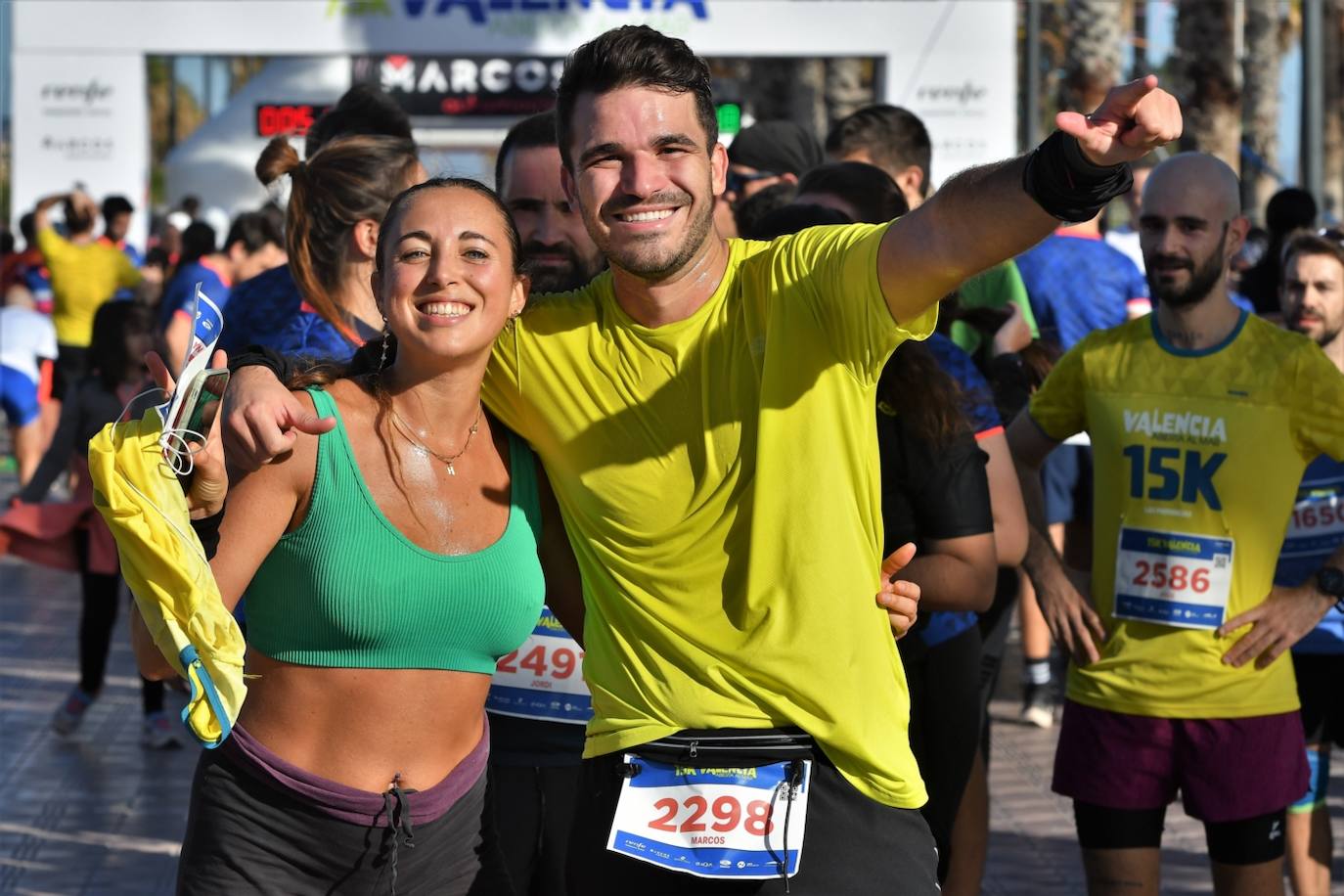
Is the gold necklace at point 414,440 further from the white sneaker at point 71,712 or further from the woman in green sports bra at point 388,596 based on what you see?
the white sneaker at point 71,712

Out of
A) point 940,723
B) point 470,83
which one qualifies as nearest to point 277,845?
point 940,723

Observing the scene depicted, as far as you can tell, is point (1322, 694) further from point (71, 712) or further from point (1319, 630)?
point (71, 712)

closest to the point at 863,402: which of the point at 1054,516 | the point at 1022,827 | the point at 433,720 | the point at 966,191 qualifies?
the point at 966,191

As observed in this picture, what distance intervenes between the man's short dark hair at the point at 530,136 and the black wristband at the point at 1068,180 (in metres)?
2.16

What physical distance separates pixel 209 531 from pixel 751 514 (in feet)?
2.71

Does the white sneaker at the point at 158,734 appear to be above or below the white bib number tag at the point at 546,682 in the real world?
below

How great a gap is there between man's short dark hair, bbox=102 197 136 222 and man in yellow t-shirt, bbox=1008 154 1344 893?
46.1ft

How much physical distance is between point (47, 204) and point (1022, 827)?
11751 millimetres

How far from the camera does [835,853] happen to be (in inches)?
123

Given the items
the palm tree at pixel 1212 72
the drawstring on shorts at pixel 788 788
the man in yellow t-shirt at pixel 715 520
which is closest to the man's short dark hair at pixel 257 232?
the man in yellow t-shirt at pixel 715 520

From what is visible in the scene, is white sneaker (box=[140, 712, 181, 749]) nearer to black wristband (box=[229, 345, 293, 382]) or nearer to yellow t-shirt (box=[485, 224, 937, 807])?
black wristband (box=[229, 345, 293, 382])

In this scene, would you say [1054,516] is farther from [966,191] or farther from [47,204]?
[47,204]

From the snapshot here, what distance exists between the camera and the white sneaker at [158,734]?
854cm

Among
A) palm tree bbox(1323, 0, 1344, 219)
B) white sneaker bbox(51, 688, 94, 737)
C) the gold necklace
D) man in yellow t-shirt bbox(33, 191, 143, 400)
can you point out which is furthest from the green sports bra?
palm tree bbox(1323, 0, 1344, 219)
